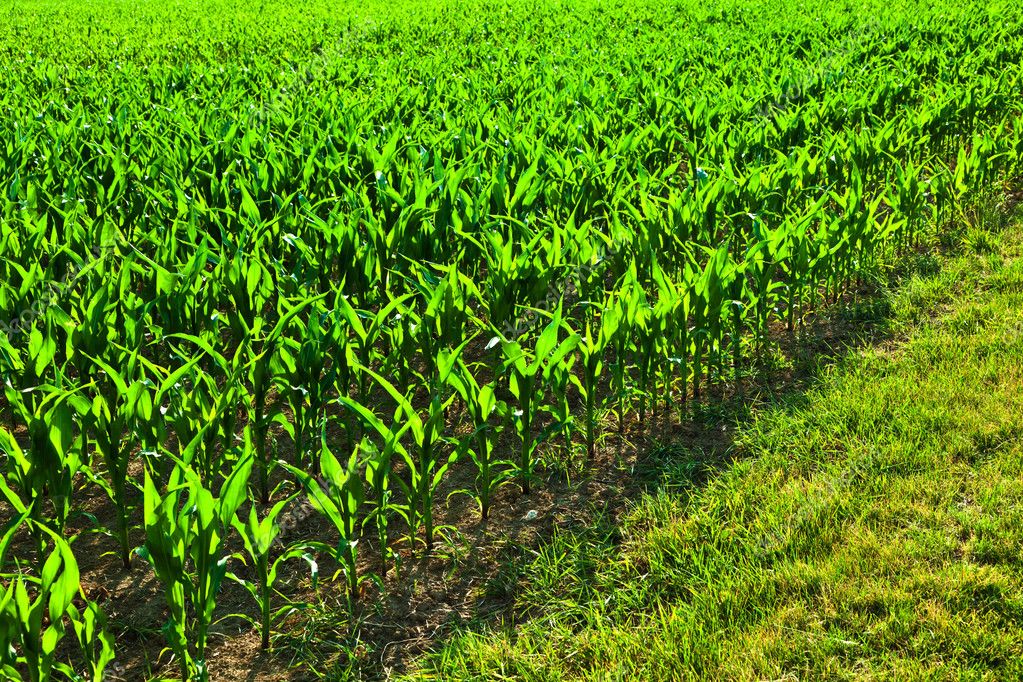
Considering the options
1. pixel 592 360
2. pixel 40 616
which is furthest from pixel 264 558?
pixel 592 360

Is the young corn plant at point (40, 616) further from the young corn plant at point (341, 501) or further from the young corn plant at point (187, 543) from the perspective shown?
the young corn plant at point (341, 501)

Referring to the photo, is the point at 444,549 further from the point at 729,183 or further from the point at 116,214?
the point at 116,214

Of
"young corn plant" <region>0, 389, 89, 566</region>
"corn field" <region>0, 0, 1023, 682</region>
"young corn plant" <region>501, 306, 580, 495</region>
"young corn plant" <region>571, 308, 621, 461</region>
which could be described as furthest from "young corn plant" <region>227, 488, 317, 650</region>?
"young corn plant" <region>571, 308, 621, 461</region>

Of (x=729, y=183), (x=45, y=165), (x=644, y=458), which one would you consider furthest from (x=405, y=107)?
(x=644, y=458)

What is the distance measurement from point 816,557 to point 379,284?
226cm

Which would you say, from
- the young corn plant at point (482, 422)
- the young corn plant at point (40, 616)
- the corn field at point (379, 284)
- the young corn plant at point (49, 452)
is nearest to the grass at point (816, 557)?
the young corn plant at point (482, 422)

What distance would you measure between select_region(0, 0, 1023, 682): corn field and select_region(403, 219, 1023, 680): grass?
383 millimetres

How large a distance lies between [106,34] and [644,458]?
14.1m

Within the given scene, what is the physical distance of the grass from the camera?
243cm

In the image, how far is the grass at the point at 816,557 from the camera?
2434 millimetres

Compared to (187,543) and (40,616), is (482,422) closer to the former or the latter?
(187,543)

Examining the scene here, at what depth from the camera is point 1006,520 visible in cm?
286

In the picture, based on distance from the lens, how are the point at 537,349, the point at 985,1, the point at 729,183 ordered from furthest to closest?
the point at 985,1
the point at 729,183
the point at 537,349

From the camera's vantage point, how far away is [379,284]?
4285 mm
